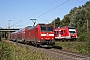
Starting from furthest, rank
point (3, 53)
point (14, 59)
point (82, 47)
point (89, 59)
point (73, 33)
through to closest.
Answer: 1. point (73, 33)
2. point (82, 47)
3. point (89, 59)
4. point (3, 53)
5. point (14, 59)

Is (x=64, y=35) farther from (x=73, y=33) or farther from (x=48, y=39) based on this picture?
(x=48, y=39)

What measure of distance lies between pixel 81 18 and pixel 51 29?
51.1 meters

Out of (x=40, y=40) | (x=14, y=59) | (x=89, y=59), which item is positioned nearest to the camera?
(x=14, y=59)

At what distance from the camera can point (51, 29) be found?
27.2m

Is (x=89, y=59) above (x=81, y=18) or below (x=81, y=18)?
below

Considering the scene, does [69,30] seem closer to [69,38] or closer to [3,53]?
[69,38]

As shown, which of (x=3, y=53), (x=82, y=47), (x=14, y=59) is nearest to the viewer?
(x=14, y=59)

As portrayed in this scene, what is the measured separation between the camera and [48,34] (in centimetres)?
2673

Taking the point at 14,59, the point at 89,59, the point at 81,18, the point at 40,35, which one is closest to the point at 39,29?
the point at 40,35

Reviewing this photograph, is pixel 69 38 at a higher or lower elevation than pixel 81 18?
lower

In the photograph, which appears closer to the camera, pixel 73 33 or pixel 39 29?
pixel 39 29

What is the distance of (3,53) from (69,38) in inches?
1191

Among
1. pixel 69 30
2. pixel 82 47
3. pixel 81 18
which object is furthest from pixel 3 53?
pixel 81 18

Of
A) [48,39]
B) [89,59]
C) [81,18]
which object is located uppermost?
[81,18]
